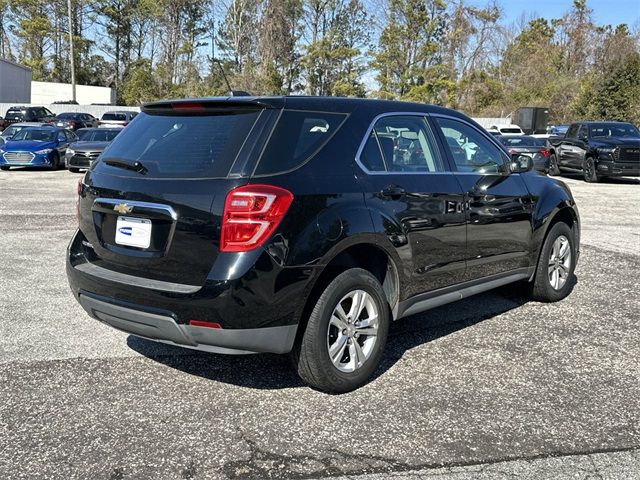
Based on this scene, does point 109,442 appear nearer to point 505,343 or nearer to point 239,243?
point 239,243

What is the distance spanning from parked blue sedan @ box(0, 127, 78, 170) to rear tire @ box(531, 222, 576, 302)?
710 inches

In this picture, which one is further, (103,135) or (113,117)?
(113,117)

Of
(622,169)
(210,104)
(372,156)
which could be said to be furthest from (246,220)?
(622,169)

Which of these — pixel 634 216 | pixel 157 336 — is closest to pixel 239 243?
pixel 157 336

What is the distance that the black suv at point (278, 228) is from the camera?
3.53 metres

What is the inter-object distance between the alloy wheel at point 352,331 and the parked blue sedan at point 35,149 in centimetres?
1870

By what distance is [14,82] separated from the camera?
177 feet

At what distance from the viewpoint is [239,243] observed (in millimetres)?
3488

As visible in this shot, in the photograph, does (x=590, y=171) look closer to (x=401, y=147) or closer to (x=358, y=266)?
(x=401, y=147)

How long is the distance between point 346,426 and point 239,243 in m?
1.17

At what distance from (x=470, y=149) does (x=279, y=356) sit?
219 centimetres

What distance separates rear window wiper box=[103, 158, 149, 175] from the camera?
3.89 m

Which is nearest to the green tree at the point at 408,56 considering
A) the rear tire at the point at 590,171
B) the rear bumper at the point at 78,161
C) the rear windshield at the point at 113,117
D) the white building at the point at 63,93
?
the rear windshield at the point at 113,117

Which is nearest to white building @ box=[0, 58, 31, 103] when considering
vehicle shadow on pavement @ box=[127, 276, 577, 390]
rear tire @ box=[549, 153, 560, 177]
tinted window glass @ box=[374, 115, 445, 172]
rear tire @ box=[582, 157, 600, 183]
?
rear tire @ box=[549, 153, 560, 177]
